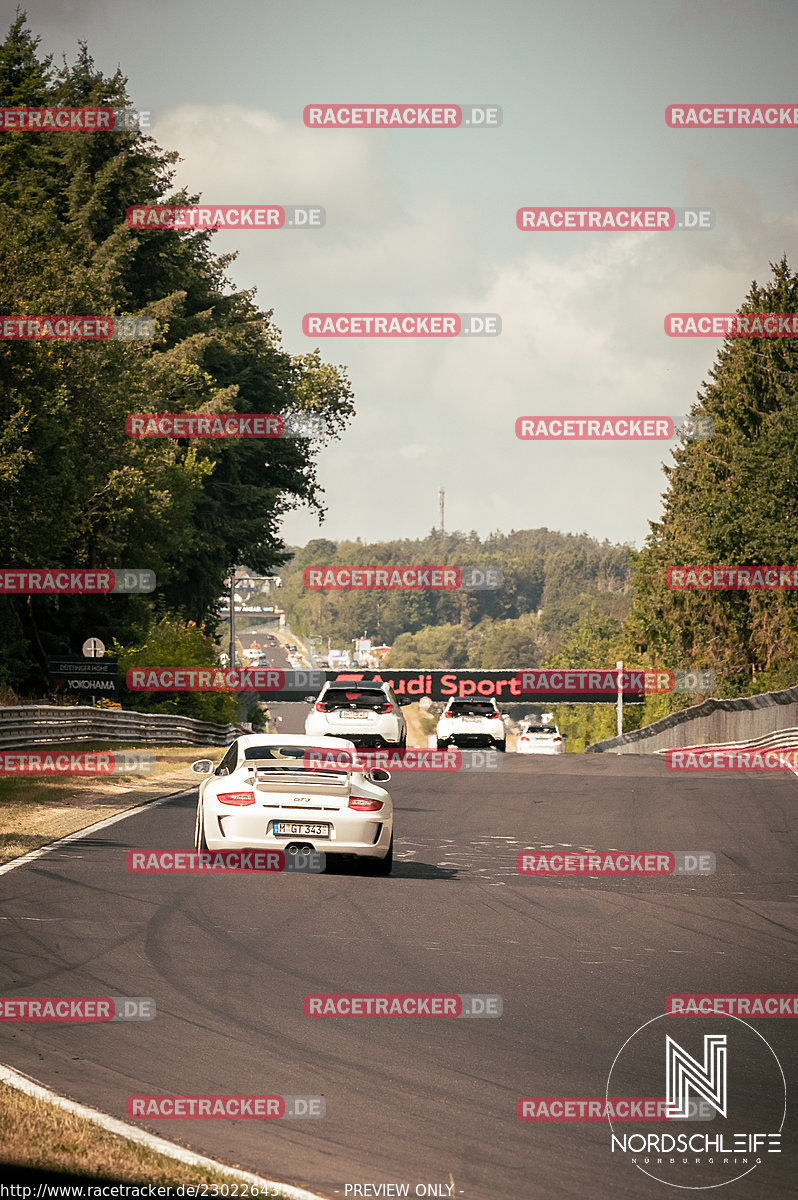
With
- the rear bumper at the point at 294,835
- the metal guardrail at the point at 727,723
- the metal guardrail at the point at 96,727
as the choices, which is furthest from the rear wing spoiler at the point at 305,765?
the metal guardrail at the point at 727,723

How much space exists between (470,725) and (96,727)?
8.35 meters

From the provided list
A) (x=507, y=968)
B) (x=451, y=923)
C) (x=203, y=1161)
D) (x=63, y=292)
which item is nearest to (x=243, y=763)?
(x=451, y=923)

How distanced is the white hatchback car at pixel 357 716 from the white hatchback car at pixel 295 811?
39.9 ft

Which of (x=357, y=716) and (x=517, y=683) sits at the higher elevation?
(x=357, y=716)

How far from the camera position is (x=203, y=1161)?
5.80 meters

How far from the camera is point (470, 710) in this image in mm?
33062

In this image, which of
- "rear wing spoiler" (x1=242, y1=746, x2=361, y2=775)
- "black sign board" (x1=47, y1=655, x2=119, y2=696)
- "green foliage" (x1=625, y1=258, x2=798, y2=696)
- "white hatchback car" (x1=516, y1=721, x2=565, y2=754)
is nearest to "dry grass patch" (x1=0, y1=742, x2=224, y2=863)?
"rear wing spoiler" (x1=242, y1=746, x2=361, y2=775)

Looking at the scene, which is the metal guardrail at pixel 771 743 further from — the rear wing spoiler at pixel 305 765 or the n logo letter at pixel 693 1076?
the n logo letter at pixel 693 1076

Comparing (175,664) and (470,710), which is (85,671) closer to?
(470,710)

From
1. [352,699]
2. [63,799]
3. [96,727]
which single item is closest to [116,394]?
[96,727]

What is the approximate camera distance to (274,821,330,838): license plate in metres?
13.2

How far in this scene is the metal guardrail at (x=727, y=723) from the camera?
3822cm

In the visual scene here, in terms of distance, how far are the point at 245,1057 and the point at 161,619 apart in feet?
166

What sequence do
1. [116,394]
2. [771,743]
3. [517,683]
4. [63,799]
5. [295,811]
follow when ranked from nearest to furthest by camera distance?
[295,811], [63,799], [771,743], [116,394], [517,683]
